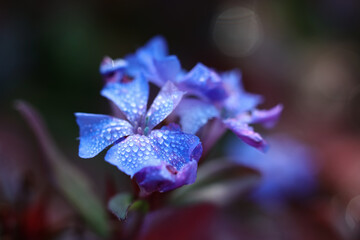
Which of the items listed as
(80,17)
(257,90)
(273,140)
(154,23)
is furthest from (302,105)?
(80,17)

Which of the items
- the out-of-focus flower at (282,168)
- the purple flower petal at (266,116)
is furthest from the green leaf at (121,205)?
the out-of-focus flower at (282,168)

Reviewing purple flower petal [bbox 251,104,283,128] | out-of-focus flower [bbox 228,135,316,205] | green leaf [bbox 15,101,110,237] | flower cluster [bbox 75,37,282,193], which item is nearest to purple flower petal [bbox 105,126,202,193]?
flower cluster [bbox 75,37,282,193]

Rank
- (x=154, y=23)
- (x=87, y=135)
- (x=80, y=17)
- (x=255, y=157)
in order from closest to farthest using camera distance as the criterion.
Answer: (x=87, y=135) → (x=255, y=157) → (x=80, y=17) → (x=154, y=23)

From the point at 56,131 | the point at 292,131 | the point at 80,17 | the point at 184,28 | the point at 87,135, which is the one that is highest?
the point at 87,135

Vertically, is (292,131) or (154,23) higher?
(154,23)

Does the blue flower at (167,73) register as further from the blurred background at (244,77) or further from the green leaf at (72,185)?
the blurred background at (244,77)

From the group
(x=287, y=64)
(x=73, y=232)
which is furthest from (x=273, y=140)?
(x=73, y=232)

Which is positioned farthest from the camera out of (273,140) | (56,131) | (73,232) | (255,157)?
(56,131)

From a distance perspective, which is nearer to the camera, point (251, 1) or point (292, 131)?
point (292, 131)

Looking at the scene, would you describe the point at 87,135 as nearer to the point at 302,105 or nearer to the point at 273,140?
the point at 273,140
